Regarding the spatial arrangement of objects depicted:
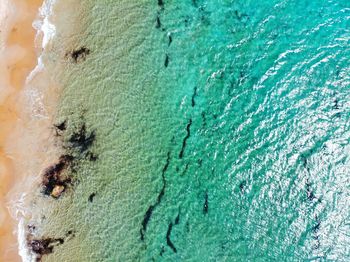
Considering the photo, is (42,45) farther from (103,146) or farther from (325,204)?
(325,204)

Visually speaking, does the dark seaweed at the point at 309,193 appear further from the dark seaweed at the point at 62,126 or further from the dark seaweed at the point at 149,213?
the dark seaweed at the point at 62,126

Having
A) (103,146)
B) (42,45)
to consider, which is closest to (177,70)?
(103,146)

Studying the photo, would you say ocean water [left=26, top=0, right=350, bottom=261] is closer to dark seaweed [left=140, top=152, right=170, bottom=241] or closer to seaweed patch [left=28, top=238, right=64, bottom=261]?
dark seaweed [left=140, top=152, right=170, bottom=241]

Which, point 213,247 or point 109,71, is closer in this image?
point 213,247

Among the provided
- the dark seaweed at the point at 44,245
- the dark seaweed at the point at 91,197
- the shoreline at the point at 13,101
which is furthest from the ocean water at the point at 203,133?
the shoreline at the point at 13,101

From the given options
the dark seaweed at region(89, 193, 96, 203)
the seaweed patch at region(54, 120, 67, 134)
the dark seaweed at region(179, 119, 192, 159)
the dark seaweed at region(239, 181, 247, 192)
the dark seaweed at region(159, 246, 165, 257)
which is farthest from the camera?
the dark seaweed at region(179, 119, 192, 159)

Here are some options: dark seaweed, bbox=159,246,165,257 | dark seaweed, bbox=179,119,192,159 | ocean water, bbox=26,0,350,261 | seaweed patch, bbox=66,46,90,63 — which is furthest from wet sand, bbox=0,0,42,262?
dark seaweed, bbox=179,119,192,159

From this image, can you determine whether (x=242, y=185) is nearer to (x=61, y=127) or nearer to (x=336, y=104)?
(x=336, y=104)

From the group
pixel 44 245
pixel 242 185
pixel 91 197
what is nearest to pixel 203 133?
pixel 242 185
